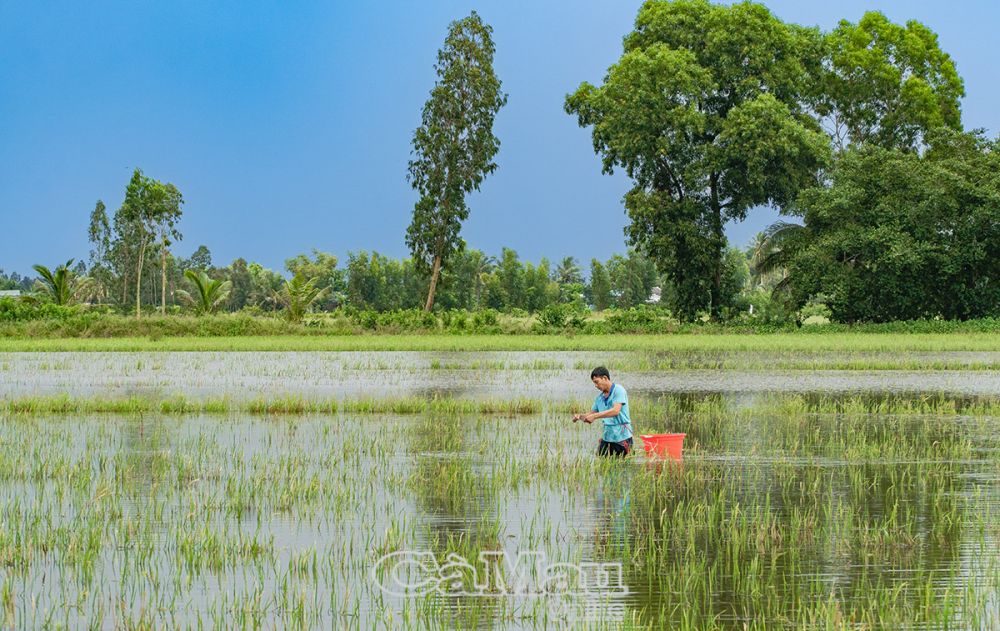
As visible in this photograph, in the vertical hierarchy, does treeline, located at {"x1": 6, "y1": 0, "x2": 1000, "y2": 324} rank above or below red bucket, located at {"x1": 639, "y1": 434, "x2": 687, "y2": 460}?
above

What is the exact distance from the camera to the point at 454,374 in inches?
914

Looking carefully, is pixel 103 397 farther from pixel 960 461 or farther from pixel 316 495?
pixel 960 461

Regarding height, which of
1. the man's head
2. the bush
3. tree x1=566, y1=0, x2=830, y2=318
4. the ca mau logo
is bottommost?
the ca mau logo

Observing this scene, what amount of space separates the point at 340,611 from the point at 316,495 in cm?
329

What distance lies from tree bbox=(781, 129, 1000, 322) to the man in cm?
2762

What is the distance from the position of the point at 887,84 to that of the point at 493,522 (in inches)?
1491

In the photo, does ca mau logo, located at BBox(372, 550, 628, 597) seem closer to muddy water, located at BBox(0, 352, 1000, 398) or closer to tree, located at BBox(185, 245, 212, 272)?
muddy water, located at BBox(0, 352, 1000, 398)

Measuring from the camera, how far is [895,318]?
3806cm

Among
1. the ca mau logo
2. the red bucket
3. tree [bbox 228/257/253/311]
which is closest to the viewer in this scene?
the ca mau logo

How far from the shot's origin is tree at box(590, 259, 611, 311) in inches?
3223

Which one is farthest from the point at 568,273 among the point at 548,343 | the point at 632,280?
the point at 548,343

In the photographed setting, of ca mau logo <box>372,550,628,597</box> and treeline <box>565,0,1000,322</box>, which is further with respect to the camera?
treeline <box>565,0,1000,322</box>

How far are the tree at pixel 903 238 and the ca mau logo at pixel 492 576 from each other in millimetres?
31456

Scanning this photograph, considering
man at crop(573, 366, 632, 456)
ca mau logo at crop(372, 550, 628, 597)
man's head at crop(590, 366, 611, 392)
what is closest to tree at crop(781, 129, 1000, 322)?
man at crop(573, 366, 632, 456)
